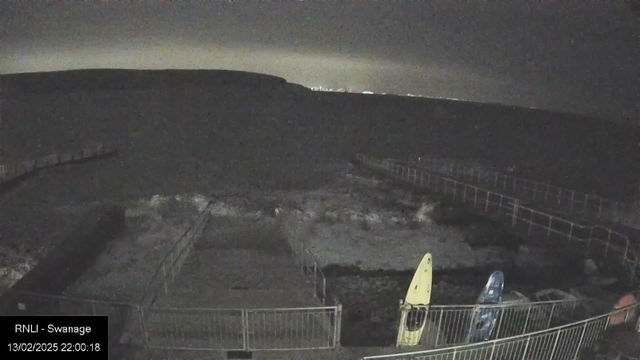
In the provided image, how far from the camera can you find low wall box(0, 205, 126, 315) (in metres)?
1.13

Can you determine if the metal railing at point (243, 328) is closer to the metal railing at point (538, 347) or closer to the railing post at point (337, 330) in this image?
the railing post at point (337, 330)

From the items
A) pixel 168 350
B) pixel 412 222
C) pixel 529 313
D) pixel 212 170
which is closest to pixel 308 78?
pixel 212 170

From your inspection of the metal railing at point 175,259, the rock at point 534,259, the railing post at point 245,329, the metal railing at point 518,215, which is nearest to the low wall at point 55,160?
the metal railing at point 175,259

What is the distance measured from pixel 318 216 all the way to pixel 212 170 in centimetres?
32

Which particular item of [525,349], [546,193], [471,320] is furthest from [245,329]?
[546,193]

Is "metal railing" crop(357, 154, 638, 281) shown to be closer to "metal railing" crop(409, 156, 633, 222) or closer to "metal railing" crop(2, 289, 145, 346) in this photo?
"metal railing" crop(409, 156, 633, 222)

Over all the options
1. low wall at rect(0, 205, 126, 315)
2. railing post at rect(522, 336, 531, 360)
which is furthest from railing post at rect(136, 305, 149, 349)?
railing post at rect(522, 336, 531, 360)

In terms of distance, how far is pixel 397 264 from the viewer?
125cm

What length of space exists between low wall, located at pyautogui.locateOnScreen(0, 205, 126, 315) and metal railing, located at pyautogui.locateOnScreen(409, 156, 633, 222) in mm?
850

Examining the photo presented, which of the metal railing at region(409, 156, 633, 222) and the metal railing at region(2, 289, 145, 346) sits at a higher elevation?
the metal railing at region(409, 156, 633, 222)

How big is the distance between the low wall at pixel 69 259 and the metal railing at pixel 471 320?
33.0 inches

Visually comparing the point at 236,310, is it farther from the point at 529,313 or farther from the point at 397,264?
the point at 529,313

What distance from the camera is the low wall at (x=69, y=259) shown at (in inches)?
44.4

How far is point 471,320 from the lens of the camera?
1225 mm
